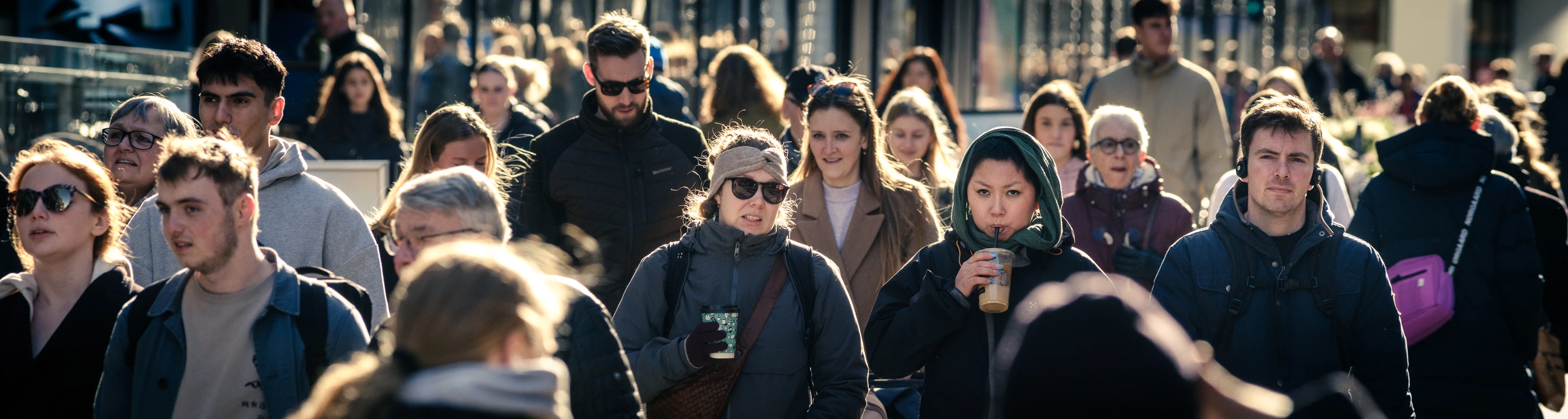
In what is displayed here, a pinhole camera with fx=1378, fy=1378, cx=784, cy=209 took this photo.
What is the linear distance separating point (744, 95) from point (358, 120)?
8.51 feet

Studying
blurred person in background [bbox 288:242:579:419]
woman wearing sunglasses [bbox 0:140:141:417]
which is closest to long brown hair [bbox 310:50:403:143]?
woman wearing sunglasses [bbox 0:140:141:417]

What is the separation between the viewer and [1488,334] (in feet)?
17.6

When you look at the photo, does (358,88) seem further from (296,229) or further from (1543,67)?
(1543,67)

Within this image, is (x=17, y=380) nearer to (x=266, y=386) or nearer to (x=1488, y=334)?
(x=266, y=386)

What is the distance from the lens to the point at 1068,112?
7004 millimetres

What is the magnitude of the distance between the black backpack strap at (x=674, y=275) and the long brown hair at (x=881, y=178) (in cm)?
112

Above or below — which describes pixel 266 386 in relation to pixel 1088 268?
below

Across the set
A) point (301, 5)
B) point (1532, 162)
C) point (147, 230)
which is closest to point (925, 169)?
point (1532, 162)

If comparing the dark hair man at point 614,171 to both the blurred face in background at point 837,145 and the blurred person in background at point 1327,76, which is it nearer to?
the blurred face in background at point 837,145

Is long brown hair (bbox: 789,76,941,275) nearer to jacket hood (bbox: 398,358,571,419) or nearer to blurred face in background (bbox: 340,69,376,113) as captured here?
jacket hood (bbox: 398,358,571,419)

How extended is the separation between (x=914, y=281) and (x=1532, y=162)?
432cm

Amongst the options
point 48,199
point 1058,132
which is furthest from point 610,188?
point 1058,132

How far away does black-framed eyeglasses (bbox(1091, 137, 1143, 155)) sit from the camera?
5918 mm

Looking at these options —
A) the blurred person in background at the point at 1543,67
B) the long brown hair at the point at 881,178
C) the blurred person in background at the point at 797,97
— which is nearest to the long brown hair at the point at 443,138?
the long brown hair at the point at 881,178
